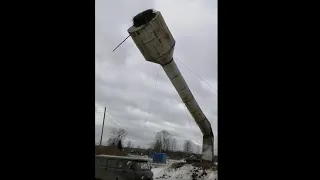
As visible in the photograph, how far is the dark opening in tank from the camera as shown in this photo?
760 cm

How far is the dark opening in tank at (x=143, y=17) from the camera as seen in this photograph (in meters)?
7.60

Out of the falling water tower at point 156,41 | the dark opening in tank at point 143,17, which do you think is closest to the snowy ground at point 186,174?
the falling water tower at point 156,41

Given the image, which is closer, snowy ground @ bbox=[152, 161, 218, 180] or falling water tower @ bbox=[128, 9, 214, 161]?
falling water tower @ bbox=[128, 9, 214, 161]

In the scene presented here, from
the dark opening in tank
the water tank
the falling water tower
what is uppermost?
the dark opening in tank

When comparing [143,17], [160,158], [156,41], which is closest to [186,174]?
[160,158]

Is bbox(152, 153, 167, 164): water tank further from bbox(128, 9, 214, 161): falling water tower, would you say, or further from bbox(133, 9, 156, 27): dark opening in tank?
bbox(133, 9, 156, 27): dark opening in tank

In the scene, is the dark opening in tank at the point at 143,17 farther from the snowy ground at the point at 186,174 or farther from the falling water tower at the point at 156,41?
the snowy ground at the point at 186,174

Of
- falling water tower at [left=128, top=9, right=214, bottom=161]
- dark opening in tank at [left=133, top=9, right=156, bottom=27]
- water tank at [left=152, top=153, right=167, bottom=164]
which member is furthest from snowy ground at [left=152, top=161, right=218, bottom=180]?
dark opening in tank at [left=133, top=9, right=156, bottom=27]

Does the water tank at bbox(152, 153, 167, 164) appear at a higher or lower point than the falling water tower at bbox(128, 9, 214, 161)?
lower

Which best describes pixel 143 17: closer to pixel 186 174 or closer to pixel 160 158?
pixel 186 174
